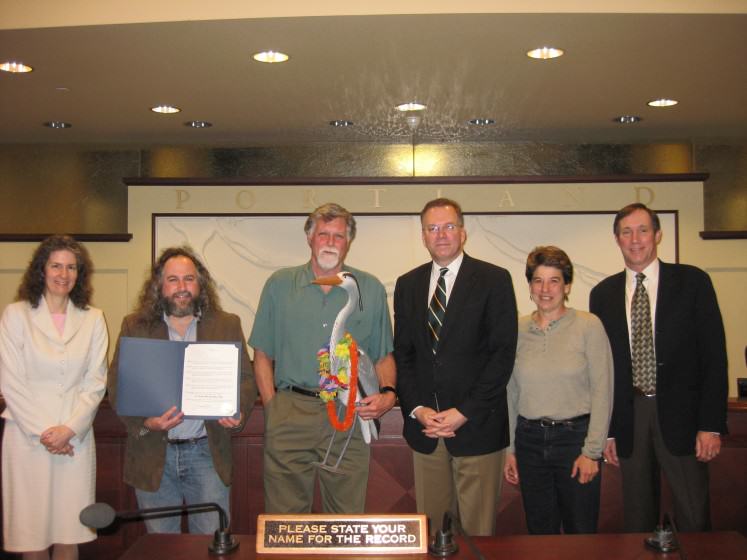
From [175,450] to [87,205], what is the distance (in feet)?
14.0

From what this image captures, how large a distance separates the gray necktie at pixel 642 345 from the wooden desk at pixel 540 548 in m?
1.04

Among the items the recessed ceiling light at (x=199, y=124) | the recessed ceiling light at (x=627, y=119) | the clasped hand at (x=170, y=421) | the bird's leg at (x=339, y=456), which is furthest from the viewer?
the recessed ceiling light at (x=199, y=124)

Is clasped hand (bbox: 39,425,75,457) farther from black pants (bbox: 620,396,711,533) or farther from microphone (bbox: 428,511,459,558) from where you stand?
black pants (bbox: 620,396,711,533)

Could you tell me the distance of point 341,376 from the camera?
112 inches

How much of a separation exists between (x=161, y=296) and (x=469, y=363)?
1250 mm

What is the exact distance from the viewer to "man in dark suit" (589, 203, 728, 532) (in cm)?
300

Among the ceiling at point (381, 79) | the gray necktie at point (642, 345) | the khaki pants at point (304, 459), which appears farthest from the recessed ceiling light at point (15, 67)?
the gray necktie at point (642, 345)

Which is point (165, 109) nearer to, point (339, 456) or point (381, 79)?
point (381, 79)

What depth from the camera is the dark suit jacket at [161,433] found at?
113 inches

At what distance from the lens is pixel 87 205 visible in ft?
21.6

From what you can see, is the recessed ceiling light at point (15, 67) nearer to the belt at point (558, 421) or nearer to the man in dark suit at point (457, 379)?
the man in dark suit at point (457, 379)

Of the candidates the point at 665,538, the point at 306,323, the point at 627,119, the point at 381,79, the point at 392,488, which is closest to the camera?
the point at 665,538

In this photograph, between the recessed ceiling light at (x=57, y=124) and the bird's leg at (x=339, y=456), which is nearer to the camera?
the bird's leg at (x=339, y=456)

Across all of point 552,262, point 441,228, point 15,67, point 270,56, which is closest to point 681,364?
point 552,262
